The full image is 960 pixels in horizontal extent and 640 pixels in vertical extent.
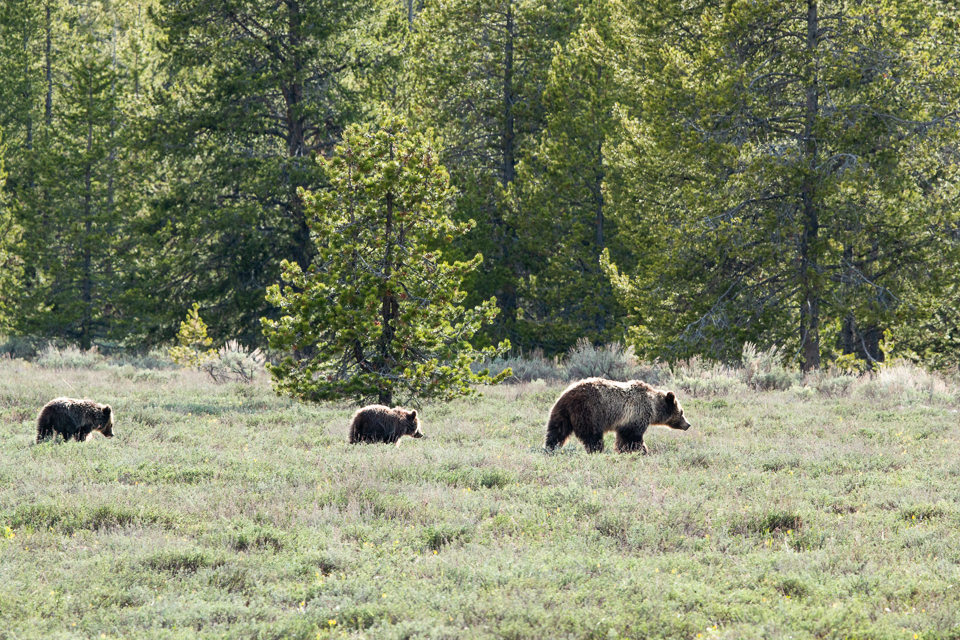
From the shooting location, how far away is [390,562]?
7375mm

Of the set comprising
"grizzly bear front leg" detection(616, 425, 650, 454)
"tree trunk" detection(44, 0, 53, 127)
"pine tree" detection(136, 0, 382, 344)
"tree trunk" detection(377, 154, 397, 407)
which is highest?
"tree trunk" detection(44, 0, 53, 127)

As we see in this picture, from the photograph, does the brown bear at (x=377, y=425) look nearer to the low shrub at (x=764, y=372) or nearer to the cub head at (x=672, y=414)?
the cub head at (x=672, y=414)

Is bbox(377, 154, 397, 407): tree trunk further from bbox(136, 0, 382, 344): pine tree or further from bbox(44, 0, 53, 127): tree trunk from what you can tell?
bbox(44, 0, 53, 127): tree trunk

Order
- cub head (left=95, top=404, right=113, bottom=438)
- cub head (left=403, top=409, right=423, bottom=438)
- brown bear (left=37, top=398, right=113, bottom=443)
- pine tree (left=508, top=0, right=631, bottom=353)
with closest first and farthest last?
brown bear (left=37, top=398, right=113, bottom=443) < cub head (left=95, top=404, right=113, bottom=438) < cub head (left=403, top=409, right=423, bottom=438) < pine tree (left=508, top=0, right=631, bottom=353)

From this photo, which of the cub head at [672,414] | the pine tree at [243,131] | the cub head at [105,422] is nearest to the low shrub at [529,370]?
the pine tree at [243,131]

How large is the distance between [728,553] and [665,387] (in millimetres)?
11155

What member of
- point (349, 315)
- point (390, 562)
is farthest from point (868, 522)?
point (349, 315)

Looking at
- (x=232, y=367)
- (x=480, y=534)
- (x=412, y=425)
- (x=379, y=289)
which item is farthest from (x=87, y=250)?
(x=480, y=534)

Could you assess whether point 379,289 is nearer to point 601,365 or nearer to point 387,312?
point 387,312

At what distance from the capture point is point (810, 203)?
2034 cm

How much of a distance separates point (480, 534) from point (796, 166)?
46.9ft

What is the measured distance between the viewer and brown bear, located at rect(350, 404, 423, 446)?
13.1m

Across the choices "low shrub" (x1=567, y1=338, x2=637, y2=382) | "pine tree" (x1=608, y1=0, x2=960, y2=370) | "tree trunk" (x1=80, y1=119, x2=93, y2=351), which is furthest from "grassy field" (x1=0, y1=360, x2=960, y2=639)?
"tree trunk" (x1=80, y1=119, x2=93, y2=351)

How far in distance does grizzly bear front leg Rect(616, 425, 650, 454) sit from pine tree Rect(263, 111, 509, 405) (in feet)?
12.9
